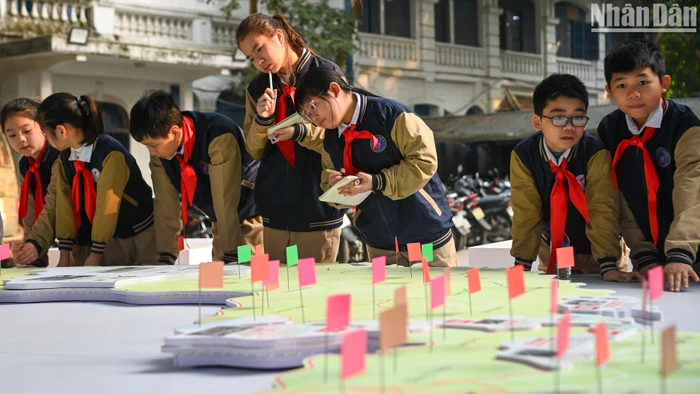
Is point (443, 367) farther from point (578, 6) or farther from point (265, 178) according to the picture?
point (578, 6)

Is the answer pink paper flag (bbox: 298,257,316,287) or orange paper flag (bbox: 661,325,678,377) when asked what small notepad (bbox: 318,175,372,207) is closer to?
pink paper flag (bbox: 298,257,316,287)

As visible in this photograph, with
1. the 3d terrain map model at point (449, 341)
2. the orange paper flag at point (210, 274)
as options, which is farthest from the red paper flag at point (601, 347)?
the orange paper flag at point (210, 274)

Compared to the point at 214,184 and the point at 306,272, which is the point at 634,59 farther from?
the point at 214,184

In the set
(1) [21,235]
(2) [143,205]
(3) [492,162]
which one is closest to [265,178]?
(2) [143,205]

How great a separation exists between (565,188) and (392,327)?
6.07ft

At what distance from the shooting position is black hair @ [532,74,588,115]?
343cm

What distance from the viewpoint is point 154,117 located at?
153 inches

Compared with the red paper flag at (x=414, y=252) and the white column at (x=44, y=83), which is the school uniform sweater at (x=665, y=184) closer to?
the red paper flag at (x=414, y=252)

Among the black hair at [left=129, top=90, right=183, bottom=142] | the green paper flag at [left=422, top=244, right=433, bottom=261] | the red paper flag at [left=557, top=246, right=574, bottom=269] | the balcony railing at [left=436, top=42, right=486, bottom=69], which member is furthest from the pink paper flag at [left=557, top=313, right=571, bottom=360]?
the balcony railing at [left=436, top=42, right=486, bottom=69]

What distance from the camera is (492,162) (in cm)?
1848

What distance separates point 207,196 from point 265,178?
31 centimetres

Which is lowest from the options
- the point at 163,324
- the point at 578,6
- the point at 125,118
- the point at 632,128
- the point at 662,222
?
the point at 163,324


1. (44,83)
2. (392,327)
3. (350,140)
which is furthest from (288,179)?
(44,83)

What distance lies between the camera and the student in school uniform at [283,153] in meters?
3.87
